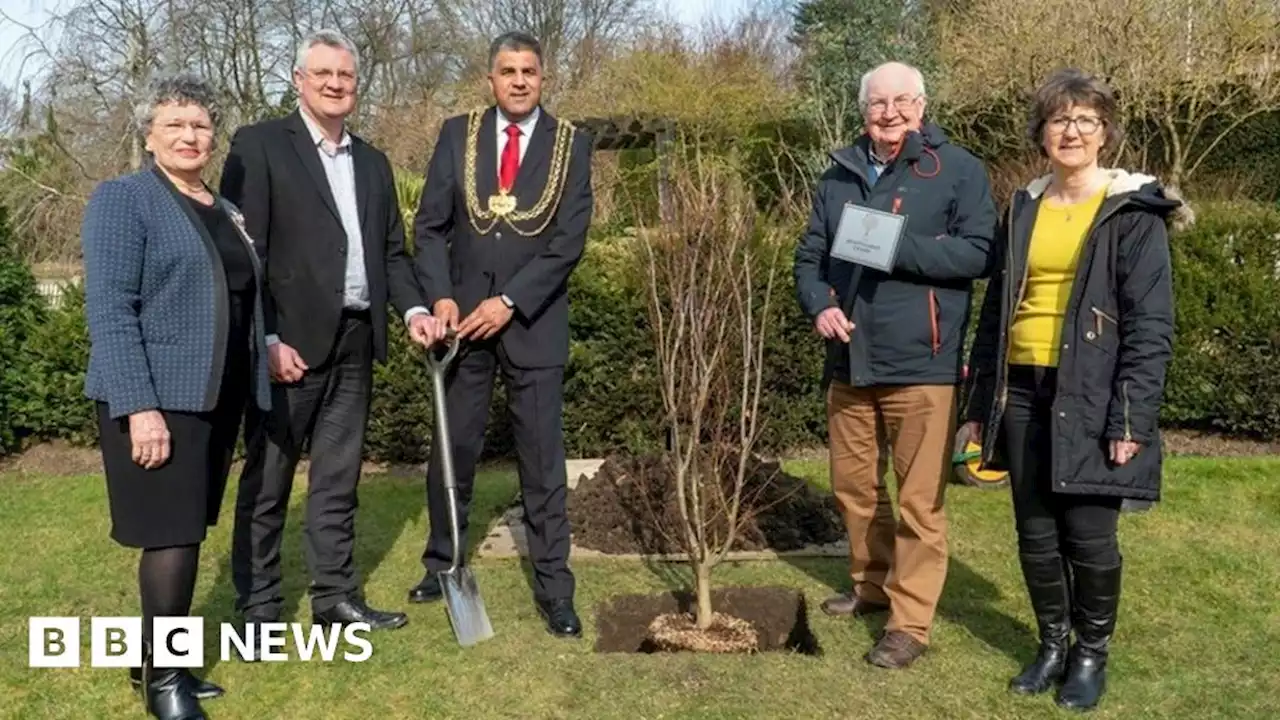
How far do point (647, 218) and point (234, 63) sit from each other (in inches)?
541

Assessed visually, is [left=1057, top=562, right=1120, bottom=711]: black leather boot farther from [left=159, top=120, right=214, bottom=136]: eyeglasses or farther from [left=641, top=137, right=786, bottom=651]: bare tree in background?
[left=159, top=120, right=214, bottom=136]: eyeglasses

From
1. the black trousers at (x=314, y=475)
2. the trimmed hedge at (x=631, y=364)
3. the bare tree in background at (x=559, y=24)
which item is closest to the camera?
the black trousers at (x=314, y=475)

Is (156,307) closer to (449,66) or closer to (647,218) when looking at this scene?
(647,218)

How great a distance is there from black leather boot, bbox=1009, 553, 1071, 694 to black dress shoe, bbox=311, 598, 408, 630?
7.30 ft

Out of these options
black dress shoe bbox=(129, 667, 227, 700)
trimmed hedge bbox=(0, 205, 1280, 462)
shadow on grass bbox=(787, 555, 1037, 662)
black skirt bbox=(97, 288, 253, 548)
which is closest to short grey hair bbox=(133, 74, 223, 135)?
black skirt bbox=(97, 288, 253, 548)

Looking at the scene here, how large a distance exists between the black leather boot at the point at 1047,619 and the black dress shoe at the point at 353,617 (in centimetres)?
223

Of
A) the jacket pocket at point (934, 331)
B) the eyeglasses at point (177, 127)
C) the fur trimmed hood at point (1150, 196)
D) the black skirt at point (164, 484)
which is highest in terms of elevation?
the eyeglasses at point (177, 127)

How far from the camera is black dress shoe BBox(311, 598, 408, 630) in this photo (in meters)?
3.98

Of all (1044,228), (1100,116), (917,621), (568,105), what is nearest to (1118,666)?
(917,621)

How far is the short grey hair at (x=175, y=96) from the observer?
3.14 metres

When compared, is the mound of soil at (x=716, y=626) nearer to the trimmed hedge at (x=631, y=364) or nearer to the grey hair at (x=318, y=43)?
the grey hair at (x=318, y=43)

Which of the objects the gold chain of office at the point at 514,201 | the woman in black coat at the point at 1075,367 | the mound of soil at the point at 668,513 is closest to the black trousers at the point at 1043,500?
the woman in black coat at the point at 1075,367

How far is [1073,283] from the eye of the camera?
3.20 meters

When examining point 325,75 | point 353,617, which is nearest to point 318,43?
point 325,75
